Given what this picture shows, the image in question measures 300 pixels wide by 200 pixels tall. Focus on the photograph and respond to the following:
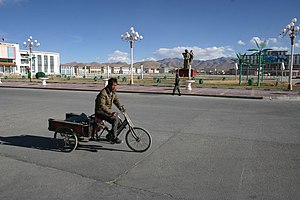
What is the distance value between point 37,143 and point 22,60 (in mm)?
100308

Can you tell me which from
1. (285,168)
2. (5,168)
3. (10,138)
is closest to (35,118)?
(10,138)

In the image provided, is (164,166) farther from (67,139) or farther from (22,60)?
(22,60)

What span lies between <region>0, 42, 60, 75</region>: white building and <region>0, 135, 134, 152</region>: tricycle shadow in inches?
3181

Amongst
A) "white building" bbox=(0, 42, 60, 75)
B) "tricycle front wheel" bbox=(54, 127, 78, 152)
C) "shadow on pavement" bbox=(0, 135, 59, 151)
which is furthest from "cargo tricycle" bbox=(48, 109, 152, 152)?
"white building" bbox=(0, 42, 60, 75)

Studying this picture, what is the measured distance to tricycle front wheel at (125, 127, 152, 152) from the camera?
17.6 ft

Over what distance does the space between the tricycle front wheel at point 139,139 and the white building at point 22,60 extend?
82.8 metres

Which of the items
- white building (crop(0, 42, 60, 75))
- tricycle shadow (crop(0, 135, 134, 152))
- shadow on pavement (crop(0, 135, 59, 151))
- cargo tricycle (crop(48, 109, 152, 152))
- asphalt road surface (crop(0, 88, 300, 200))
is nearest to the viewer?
asphalt road surface (crop(0, 88, 300, 200))

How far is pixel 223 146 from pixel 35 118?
21.6 feet

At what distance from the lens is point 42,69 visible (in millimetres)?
98000

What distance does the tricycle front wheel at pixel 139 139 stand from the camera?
17.6 feet

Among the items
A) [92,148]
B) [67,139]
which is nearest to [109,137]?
[92,148]

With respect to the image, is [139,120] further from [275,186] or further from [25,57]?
[25,57]

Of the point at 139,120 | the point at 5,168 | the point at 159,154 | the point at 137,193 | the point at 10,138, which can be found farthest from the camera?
the point at 139,120

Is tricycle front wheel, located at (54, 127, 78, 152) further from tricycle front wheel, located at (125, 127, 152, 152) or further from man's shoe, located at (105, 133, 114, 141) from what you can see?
tricycle front wheel, located at (125, 127, 152, 152)
